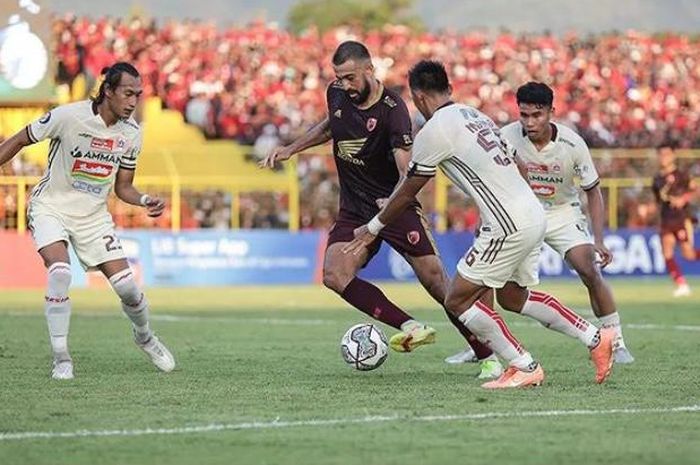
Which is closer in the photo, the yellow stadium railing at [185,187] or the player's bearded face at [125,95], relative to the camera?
the player's bearded face at [125,95]

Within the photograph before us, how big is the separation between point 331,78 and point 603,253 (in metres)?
28.7

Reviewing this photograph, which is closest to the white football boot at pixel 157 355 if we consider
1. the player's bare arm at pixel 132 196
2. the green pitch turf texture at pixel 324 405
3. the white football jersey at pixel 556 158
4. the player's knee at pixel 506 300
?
the green pitch turf texture at pixel 324 405

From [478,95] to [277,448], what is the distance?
3383 centimetres

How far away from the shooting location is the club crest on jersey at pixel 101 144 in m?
11.4

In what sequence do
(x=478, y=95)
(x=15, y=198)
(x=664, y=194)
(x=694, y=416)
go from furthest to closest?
(x=478, y=95)
(x=15, y=198)
(x=664, y=194)
(x=694, y=416)

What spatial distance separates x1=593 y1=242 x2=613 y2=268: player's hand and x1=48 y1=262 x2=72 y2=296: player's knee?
3948 millimetres

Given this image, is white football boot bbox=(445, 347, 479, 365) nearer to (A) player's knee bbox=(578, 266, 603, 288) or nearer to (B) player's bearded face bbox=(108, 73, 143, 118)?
(A) player's knee bbox=(578, 266, 603, 288)

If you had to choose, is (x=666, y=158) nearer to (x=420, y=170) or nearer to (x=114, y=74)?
(x=114, y=74)

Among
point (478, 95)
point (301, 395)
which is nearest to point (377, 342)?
point (301, 395)

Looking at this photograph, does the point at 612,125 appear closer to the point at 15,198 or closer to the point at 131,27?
the point at 131,27

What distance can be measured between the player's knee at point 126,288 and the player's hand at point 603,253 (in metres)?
3.46

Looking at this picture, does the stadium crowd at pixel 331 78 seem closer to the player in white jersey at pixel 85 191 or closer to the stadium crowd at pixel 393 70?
the stadium crowd at pixel 393 70

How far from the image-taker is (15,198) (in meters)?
29.6

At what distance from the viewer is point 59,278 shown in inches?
446
